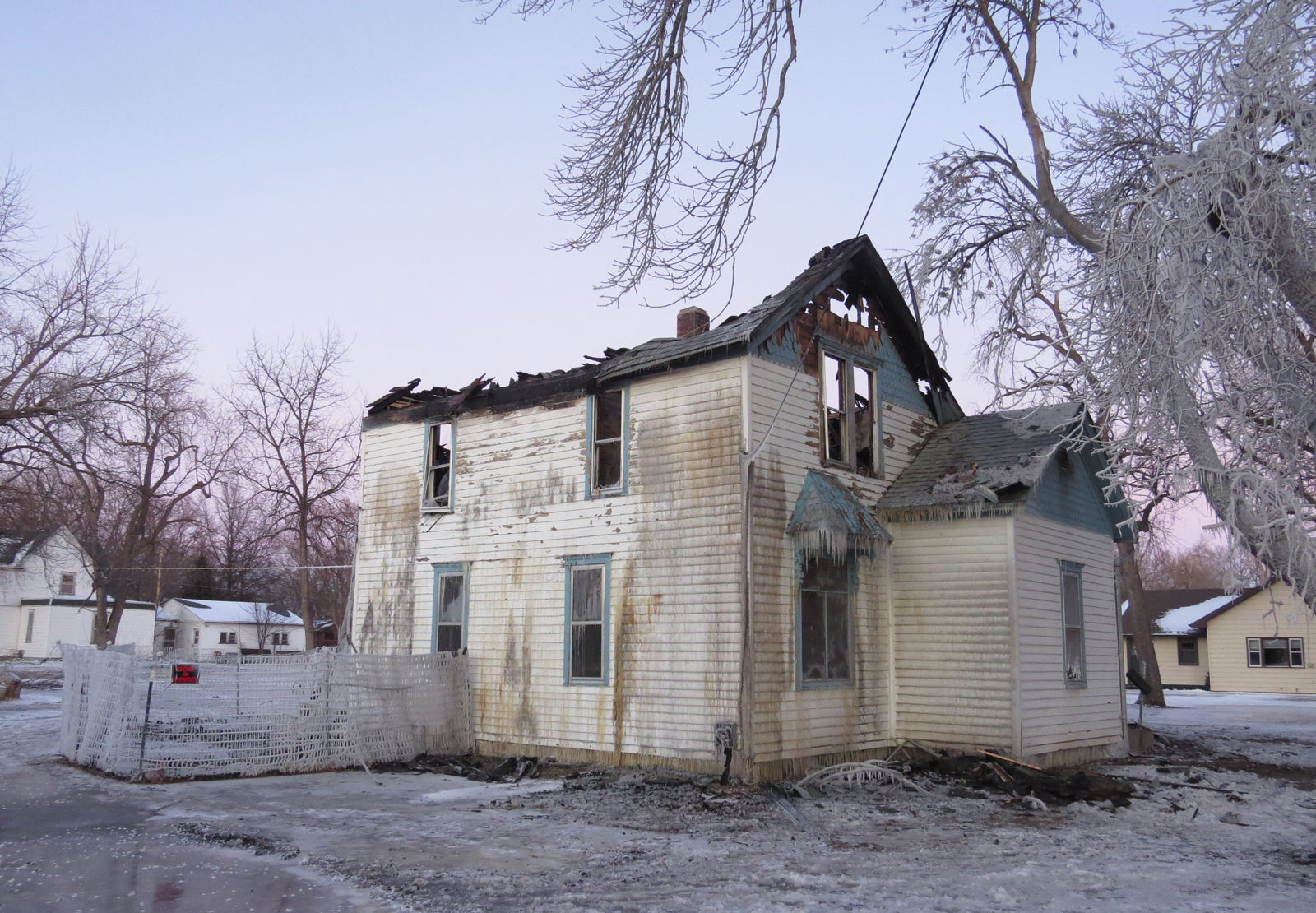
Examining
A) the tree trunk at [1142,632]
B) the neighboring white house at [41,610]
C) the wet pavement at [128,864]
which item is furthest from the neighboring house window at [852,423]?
the neighboring white house at [41,610]

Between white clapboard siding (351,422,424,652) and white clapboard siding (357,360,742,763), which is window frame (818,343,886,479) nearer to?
white clapboard siding (357,360,742,763)

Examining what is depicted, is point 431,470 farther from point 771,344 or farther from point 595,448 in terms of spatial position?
point 771,344

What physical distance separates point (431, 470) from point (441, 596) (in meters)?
2.07

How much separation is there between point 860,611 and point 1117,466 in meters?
5.55

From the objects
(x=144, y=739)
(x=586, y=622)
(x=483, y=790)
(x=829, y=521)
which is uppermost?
(x=829, y=521)

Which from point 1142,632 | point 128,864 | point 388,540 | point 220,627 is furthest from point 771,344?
point 220,627

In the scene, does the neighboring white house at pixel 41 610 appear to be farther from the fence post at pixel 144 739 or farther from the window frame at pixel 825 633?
the window frame at pixel 825 633

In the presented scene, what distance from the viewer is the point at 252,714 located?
41.7ft

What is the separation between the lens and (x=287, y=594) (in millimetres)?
70375

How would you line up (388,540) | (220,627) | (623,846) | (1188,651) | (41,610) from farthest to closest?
(220,627), (41,610), (1188,651), (388,540), (623,846)

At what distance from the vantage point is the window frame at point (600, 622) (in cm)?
1360

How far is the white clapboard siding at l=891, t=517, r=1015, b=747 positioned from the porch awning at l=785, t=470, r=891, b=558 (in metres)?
0.81

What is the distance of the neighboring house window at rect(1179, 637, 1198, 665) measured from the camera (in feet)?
144

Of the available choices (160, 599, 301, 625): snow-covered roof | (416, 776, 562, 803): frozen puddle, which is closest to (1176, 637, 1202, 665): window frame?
(416, 776, 562, 803): frozen puddle
